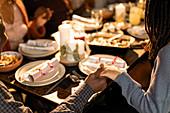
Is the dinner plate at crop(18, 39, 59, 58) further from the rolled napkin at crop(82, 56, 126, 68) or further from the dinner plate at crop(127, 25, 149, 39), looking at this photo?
the dinner plate at crop(127, 25, 149, 39)

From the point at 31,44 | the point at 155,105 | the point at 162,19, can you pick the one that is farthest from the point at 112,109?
the point at 31,44

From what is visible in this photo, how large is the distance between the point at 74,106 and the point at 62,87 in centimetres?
23

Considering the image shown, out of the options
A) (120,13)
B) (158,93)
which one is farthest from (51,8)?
(158,93)

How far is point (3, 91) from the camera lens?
3.22ft

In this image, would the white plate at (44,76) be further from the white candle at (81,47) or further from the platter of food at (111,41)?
the platter of food at (111,41)

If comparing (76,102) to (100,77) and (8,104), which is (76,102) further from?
(8,104)

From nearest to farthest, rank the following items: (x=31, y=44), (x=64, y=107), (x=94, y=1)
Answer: (x=64, y=107) → (x=31, y=44) → (x=94, y=1)

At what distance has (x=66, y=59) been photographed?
1535 millimetres

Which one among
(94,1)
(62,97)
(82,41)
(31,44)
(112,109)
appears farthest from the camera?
(94,1)

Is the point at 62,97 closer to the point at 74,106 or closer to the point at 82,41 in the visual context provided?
the point at 74,106

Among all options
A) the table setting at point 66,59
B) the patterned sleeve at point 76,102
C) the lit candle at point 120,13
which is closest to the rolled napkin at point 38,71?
the table setting at point 66,59

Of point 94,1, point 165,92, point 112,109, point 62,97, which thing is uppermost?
point 94,1

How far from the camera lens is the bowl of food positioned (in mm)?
1402

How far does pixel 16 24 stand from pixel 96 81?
103 centimetres
